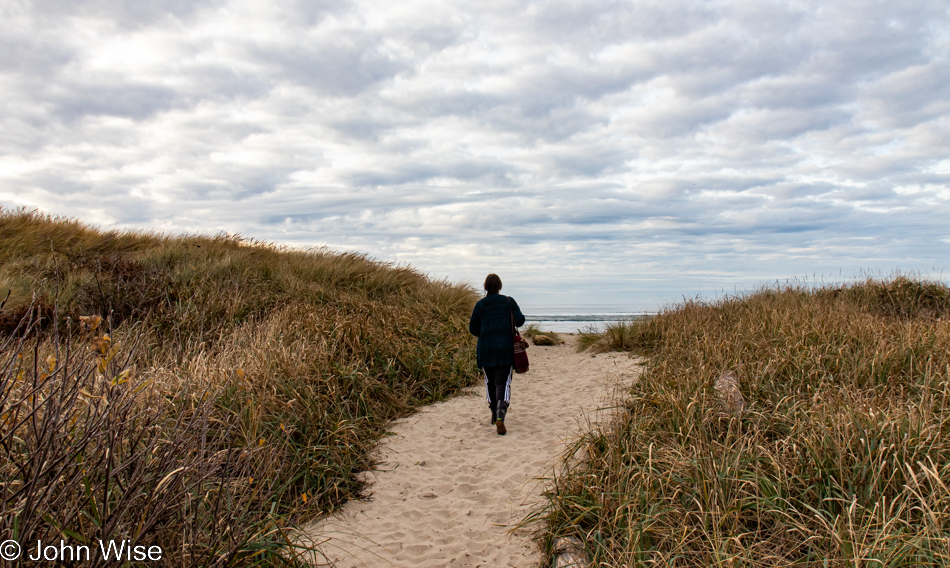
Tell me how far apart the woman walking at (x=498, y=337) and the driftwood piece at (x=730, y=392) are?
105 inches

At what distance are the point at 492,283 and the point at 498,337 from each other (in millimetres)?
795

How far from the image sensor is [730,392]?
608 cm

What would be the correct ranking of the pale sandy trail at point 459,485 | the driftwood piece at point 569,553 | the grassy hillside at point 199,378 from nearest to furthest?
1. the grassy hillside at point 199,378
2. the driftwood piece at point 569,553
3. the pale sandy trail at point 459,485

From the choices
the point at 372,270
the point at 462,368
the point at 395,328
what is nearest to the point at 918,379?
the point at 462,368

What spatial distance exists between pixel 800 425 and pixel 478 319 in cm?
428

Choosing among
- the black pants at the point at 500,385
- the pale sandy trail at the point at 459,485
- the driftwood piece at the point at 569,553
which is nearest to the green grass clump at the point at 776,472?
the driftwood piece at the point at 569,553

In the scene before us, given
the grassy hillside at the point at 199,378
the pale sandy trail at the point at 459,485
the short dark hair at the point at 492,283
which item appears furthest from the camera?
the short dark hair at the point at 492,283

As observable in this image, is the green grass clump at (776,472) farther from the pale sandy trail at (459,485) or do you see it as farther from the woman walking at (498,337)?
the woman walking at (498,337)

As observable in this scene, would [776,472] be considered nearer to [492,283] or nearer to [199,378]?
[492,283]

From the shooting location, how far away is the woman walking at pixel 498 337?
304 inches

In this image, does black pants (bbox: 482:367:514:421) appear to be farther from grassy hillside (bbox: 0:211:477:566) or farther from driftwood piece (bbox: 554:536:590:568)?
driftwood piece (bbox: 554:536:590:568)

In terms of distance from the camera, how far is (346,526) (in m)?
5.28

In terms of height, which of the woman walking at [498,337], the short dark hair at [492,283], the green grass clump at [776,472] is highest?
the short dark hair at [492,283]

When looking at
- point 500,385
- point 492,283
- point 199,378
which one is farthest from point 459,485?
point 199,378
